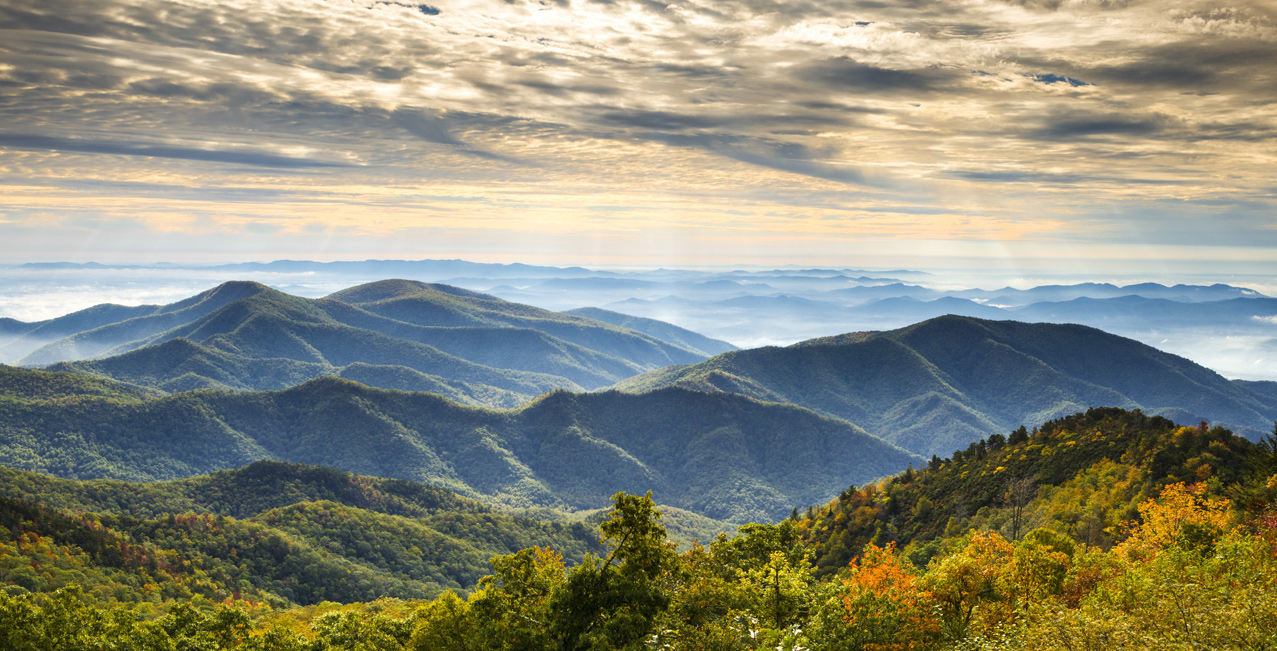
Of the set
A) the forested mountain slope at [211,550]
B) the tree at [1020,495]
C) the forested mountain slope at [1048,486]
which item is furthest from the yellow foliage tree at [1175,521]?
the forested mountain slope at [211,550]

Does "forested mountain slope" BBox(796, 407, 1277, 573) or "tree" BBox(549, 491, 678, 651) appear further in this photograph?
"forested mountain slope" BBox(796, 407, 1277, 573)

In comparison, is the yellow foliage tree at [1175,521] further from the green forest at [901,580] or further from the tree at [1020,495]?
the tree at [1020,495]

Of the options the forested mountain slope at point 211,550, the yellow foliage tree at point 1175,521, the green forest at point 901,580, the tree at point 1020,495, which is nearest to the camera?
the green forest at point 901,580

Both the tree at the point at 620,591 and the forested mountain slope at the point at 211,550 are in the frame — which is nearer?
the tree at the point at 620,591

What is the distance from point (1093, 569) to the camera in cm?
4634

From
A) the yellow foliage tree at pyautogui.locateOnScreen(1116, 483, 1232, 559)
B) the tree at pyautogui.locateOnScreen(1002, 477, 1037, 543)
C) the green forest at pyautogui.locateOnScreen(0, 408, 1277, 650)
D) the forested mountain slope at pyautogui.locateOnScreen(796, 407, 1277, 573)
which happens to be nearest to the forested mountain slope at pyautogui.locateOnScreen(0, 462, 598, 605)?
the green forest at pyautogui.locateOnScreen(0, 408, 1277, 650)

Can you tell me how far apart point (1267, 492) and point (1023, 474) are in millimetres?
53075

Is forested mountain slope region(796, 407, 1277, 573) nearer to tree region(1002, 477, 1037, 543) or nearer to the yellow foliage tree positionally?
tree region(1002, 477, 1037, 543)

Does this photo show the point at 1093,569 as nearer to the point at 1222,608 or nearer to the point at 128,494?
the point at 1222,608

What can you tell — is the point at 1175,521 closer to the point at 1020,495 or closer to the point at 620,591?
the point at 1020,495

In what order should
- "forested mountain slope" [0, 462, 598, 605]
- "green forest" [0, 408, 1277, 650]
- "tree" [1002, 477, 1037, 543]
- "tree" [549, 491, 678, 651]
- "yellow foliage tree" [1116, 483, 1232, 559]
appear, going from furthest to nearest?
1. "forested mountain slope" [0, 462, 598, 605]
2. "tree" [1002, 477, 1037, 543]
3. "yellow foliage tree" [1116, 483, 1232, 559]
4. "tree" [549, 491, 678, 651]
5. "green forest" [0, 408, 1277, 650]

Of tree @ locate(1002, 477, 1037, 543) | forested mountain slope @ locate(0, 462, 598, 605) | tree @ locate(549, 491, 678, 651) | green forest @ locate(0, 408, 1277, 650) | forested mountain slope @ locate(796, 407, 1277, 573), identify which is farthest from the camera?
forested mountain slope @ locate(0, 462, 598, 605)

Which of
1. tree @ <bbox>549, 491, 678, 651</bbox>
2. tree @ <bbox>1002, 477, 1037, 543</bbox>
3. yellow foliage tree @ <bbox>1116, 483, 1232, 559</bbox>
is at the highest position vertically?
tree @ <bbox>549, 491, 678, 651</bbox>

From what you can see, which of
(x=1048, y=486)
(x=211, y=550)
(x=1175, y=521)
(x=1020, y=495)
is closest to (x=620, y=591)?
(x=1175, y=521)
